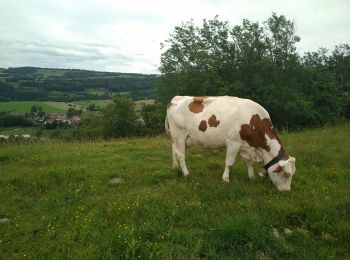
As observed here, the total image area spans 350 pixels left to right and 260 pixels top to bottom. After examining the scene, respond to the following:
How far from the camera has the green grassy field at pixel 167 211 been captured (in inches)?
249

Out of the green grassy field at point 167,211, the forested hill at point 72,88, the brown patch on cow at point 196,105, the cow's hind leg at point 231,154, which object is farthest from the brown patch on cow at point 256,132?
the forested hill at point 72,88

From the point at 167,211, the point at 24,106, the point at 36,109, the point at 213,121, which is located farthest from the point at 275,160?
the point at 24,106

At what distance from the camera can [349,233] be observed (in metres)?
6.79

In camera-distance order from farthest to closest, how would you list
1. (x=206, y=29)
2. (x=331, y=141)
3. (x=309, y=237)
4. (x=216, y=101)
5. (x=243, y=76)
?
(x=206, y=29) → (x=243, y=76) → (x=331, y=141) → (x=216, y=101) → (x=309, y=237)

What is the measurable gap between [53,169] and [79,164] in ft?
3.98

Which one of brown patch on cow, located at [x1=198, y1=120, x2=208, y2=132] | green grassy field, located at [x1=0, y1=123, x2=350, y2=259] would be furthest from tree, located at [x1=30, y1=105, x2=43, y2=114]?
brown patch on cow, located at [x1=198, y1=120, x2=208, y2=132]

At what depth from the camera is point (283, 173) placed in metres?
9.13

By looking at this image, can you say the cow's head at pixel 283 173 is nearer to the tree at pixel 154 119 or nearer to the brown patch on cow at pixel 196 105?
the brown patch on cow at pixel 196 105

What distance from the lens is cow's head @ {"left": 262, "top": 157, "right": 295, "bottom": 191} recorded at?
9086mm

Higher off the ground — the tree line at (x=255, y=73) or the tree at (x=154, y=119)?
the tree line at (x=255, y=73)

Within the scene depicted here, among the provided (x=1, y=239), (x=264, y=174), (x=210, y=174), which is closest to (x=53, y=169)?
(x=1, y=239)

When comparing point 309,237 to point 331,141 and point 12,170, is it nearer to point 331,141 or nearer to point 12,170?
point 12,170

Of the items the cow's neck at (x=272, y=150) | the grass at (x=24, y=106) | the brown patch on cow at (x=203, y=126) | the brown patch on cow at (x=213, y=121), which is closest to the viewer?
the cow's neck at (x=272, y=150)

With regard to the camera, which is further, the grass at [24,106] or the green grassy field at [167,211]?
the grass at [24,106]
